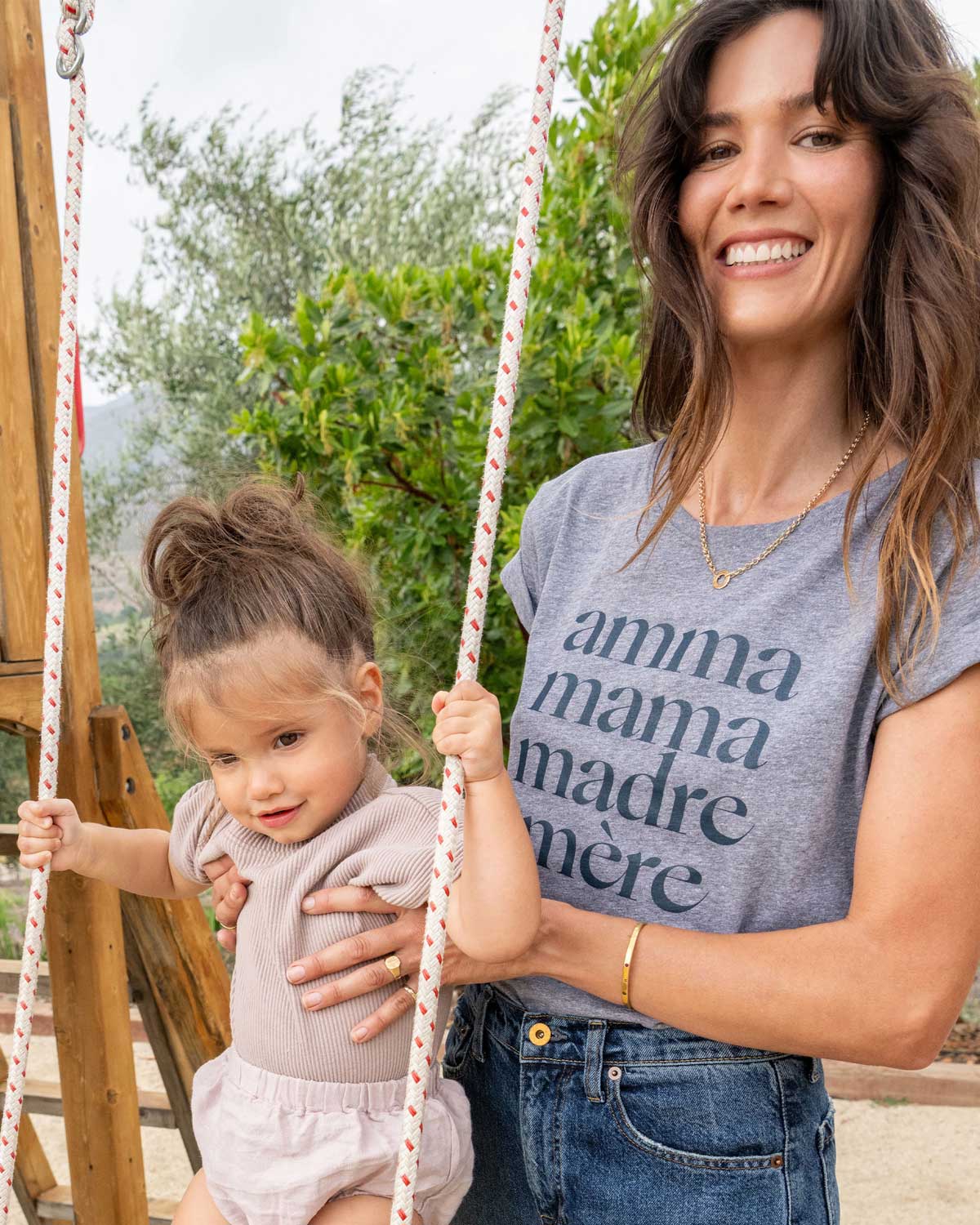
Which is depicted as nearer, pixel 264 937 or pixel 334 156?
pixel 264 937

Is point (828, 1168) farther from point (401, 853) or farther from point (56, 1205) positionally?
point (56, 1205)

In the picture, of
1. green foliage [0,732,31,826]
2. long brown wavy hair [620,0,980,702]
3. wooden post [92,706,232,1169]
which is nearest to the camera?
long brown wavy hair [620,0,980,702]

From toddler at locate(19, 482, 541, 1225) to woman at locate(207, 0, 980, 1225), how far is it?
5 cm

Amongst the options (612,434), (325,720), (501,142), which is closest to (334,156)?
(501,142)

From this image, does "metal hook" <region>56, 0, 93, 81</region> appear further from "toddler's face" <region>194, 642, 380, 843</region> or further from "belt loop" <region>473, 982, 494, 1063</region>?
"belt loop" <region>473, 982, 494, 1063</region>

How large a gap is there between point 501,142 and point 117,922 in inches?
227

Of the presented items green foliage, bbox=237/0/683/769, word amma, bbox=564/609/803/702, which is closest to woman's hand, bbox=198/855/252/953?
word amma, bbox=564/609/803/702

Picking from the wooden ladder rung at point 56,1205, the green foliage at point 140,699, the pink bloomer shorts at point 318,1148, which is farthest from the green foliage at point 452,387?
the green foliage at point 140,699

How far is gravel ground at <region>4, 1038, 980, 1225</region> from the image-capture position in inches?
128

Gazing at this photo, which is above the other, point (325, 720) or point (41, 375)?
point (41, 375)

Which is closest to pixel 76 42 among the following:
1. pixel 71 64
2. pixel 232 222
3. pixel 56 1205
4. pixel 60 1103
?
pixel 71 64

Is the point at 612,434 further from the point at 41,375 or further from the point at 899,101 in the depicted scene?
the point at 899,101

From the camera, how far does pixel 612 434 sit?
3264 millimetres

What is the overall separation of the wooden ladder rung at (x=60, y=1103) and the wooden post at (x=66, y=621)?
0.34m
